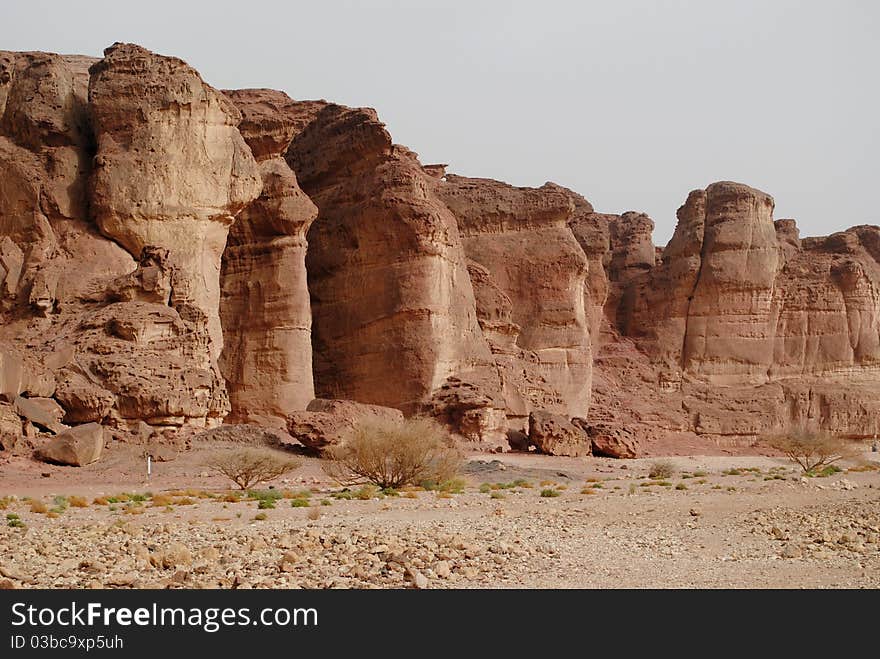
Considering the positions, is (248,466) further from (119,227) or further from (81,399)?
(119,227)

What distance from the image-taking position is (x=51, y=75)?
108 ft

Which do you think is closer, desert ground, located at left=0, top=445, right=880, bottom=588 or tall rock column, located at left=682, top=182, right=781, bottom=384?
desert ground, located at left=0, top=445, right=880, bottom=588

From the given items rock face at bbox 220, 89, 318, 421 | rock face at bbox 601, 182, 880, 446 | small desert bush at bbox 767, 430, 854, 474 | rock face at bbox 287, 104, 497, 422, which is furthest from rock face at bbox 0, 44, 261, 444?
rock face at bbox 601, 182, 880, 446

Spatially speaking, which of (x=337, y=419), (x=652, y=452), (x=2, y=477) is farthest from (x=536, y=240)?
(x=2, y=477)

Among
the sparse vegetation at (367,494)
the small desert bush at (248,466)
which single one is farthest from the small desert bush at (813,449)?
the small desert bush at (248,466)

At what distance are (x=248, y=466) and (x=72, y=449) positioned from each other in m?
4.17

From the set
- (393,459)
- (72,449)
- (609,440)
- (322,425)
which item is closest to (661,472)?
(609,440)

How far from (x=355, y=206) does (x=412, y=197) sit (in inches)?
96.9

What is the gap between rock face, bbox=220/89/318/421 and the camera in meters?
36.0

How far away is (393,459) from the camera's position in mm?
23531

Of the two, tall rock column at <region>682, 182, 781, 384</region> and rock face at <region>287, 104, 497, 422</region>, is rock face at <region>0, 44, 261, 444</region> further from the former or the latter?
tall rock column at <region>682, 182, 781, 384</region>

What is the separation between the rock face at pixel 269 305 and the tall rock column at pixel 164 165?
3.55 meters

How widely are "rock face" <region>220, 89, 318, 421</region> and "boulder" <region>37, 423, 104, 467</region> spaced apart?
425 inches

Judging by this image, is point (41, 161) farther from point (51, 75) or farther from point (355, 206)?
point (355, 206)
